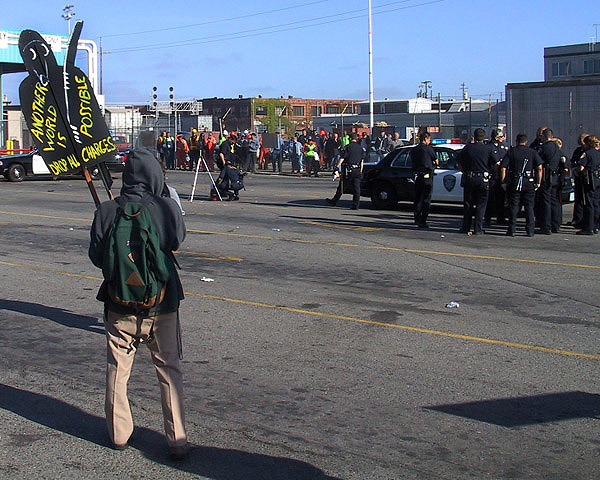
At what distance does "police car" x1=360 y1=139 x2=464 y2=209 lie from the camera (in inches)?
730

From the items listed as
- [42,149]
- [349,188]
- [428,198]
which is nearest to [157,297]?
[42,149]

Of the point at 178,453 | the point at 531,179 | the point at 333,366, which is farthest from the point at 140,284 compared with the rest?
the point at 531,179

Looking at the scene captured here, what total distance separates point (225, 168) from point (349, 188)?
13.8 ft

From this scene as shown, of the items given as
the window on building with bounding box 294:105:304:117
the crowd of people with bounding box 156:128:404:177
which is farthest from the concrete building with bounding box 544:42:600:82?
the crowd of people with bounding box 156:128:404:177

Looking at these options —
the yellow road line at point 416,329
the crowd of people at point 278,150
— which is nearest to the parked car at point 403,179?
the crowd of people at point 278,150

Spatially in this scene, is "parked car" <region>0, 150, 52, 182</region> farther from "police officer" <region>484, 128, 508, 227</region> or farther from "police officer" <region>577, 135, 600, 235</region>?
"police officer" <region>577, 135, 600, 235</region>

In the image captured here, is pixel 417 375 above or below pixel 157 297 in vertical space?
below

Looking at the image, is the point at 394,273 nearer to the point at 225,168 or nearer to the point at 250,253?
the point at 250,253

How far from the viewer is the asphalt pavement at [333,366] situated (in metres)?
4.98

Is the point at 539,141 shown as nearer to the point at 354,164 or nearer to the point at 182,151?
the point at 354,164

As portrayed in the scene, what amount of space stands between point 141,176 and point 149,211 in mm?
231

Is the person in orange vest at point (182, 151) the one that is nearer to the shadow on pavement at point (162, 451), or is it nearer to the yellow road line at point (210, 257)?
the yellow road line at point (210, 257)

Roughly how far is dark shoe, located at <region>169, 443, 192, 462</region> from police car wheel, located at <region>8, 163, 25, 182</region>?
2862 centimetres

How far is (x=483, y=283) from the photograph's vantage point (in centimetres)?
1042
